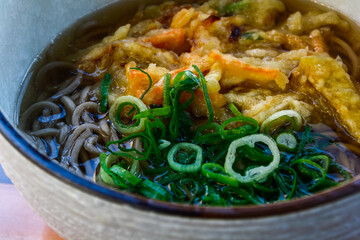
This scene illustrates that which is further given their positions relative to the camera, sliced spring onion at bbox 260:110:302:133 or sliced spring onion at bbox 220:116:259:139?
sliced spring onion at bbox 260:110:302:133

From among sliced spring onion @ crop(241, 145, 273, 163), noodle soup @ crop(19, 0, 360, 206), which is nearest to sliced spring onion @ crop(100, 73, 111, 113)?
noodle soup @ crop(19, 0, 360, 206)

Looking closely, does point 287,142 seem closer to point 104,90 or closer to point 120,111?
point 120,111

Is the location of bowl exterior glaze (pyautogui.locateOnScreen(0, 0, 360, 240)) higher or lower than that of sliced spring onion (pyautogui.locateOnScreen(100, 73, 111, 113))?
higher

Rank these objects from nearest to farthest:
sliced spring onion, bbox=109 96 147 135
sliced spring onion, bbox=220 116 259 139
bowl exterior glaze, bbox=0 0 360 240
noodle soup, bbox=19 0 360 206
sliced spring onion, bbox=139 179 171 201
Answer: bowl exterior glaze, bbox=0 0 360 240 → sliced spring onion, bbox=139 179 171 201 → noodle soup, bbox=19 0 360 206 → sliced spring onion, bbox=220 116 259 139 → sliced spring onion, bbox=109 96 147 135

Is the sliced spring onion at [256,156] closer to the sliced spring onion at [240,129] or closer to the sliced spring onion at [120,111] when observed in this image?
the sliced spring onion at [240,129]

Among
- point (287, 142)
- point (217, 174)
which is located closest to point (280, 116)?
point (287, 142)

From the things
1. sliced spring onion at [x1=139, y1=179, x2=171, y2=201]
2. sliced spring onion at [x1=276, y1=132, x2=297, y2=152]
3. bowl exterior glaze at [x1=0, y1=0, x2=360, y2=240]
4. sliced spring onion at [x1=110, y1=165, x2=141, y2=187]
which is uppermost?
bowl exterior glaze at [x1=0, y1=0, x2=360, y2=240]

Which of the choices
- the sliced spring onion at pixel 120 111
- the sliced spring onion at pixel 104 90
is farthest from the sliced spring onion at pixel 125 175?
the sliced spring onion at pixel 104 90

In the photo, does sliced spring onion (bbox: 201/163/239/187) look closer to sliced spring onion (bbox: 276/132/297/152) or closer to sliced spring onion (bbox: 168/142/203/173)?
sliced spring onion (bbox: 168/142/203/173)
